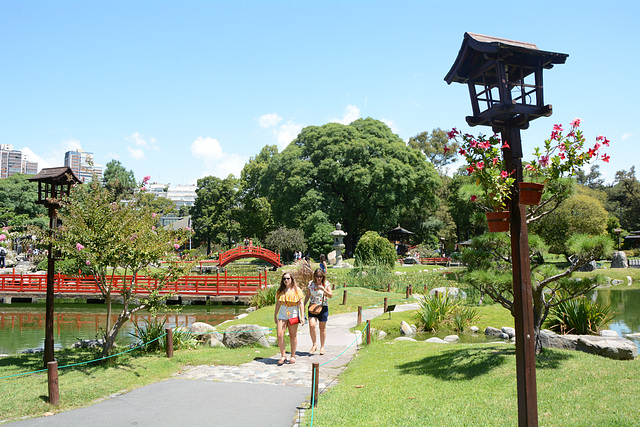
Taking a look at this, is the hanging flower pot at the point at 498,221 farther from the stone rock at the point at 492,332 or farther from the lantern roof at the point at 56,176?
the stone rock at the point at 492,332

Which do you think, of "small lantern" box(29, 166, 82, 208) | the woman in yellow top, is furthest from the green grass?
"small lantern" box(29, 166, 82, 208)

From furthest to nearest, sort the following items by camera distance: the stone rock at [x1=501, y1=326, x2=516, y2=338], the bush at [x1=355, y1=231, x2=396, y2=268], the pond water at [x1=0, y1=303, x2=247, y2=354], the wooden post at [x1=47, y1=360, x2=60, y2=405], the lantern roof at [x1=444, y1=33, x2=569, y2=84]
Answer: the bush at [x1=355, y1=231, x2=396, y2=268], the pond water at [x1=0, y1=303, x2=247, y2=354], the stone rock at [x1=501, y1=326, x2=516, y2=338], the wooden post at [x1=47, y1=360, x2=60, y2=405], the lantern roof at [x1=444, y1=33, x2=569, y2=84]

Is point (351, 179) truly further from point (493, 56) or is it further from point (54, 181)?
point (493, 56)

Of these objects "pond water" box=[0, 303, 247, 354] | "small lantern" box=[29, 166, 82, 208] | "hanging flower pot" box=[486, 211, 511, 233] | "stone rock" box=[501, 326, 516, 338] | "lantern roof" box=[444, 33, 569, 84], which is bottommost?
"pond water" box=[0, 303, 247, 354]

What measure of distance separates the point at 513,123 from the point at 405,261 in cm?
3275

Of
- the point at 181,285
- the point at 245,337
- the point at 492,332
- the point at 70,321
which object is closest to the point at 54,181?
the point at 245,337

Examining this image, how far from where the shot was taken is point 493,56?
5.18 metres

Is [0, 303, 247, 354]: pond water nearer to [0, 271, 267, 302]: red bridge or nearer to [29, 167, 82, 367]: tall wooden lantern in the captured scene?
[0, 271, 267, 302]: red bridge

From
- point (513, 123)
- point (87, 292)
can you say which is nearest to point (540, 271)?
point (513, 123)

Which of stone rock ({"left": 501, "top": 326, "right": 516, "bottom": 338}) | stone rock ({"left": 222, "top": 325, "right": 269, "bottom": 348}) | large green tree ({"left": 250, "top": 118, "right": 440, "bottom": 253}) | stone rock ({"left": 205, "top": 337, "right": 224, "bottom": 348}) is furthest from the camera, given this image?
large green tree ({"left": 250, "top": 118, "right": 440, "bottom": 253})

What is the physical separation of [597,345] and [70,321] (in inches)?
741

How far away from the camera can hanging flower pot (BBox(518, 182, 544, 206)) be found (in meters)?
4.51

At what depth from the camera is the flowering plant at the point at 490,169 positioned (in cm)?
451

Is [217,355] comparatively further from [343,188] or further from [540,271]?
[343,188]
